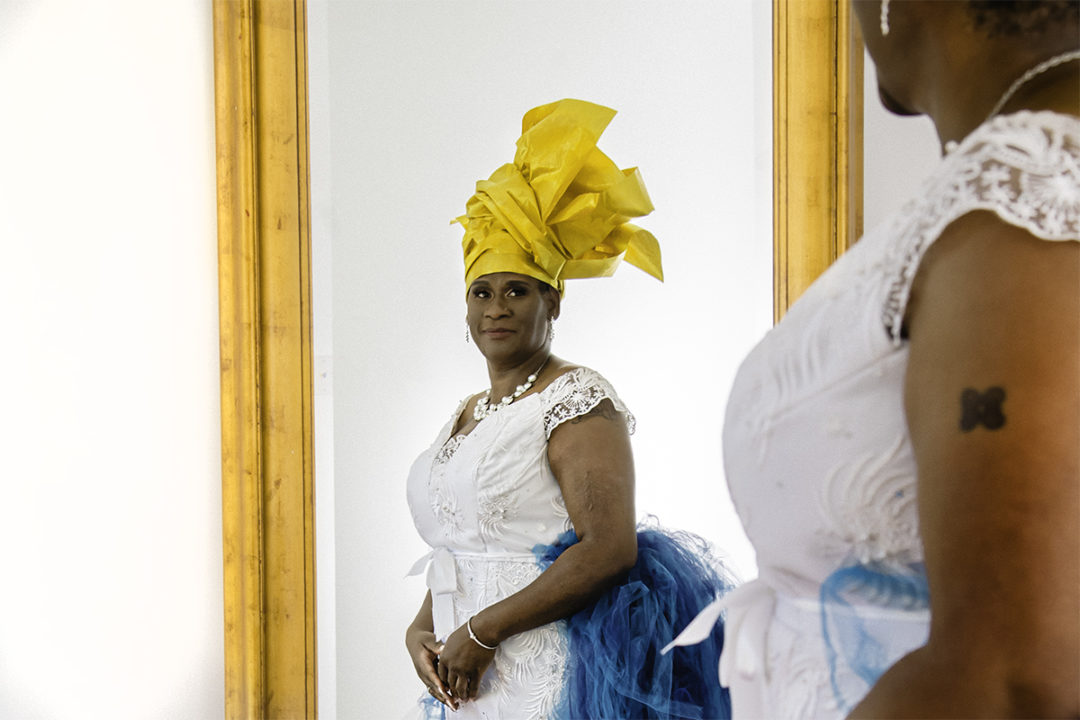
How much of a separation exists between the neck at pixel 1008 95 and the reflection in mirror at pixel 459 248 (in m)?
1.39

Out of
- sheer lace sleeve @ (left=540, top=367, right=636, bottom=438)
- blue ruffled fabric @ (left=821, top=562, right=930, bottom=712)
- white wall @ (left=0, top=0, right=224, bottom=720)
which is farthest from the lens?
white wall @ (left=0, top=0, right=224, bottom=720)

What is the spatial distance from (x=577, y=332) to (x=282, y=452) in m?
0.77

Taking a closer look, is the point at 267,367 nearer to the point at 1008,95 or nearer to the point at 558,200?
the point at 558,200

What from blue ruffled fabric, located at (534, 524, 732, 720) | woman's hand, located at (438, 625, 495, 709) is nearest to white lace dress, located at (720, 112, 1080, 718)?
blue ruffled fabric, located at (534, 524, 732, 720)

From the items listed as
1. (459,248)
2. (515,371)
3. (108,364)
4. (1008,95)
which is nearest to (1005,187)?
(1008,95)

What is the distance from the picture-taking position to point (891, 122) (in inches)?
68.5

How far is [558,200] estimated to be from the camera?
5.41ft

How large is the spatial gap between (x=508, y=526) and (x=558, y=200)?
572 millimetres

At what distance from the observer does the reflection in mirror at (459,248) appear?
2002 mm

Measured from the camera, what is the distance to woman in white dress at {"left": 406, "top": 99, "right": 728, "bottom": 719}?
1.43m

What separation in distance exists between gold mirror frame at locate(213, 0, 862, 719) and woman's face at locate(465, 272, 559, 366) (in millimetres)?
711

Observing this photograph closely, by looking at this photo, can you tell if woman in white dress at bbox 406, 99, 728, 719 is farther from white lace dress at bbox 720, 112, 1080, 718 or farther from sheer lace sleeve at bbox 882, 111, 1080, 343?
sheer lace sleeve at bbox 882, 111, 1080, 343

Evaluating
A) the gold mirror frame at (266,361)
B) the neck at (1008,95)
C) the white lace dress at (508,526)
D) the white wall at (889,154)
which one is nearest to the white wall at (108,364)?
the gold mirror frame at (266,361)

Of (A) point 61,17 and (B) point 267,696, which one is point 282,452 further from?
(A) point 61,17
